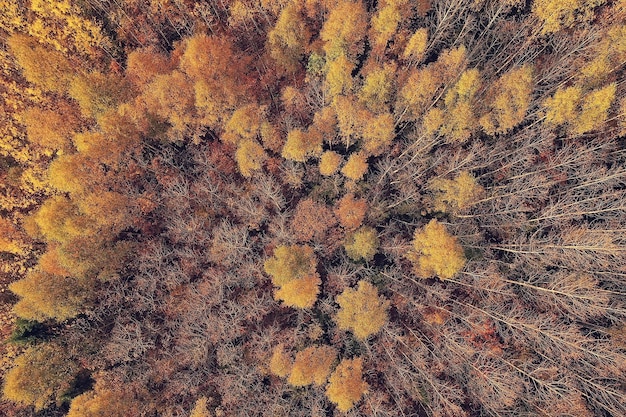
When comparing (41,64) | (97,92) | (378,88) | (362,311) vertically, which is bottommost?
(362,311)

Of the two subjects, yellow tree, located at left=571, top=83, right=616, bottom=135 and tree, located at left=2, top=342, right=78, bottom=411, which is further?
tree, located at left=2, top=342, right=78, bottom=411

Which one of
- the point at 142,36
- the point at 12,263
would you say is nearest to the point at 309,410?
the point at 12,263

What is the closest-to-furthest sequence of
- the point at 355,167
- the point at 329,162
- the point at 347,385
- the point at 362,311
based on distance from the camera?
1. the point at 362,311
2. the point at 347,385
3. the point at 329,162
4. the point at 355,167

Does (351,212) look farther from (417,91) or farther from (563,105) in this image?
(563,105)

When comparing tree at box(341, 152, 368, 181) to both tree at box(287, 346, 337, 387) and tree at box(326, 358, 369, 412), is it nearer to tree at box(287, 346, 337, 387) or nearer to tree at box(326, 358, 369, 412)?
tree at box(287, 346, 337, 387)

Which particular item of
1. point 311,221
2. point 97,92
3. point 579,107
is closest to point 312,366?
point 311,221

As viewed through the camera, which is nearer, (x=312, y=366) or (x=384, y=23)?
(x=312, y=366)

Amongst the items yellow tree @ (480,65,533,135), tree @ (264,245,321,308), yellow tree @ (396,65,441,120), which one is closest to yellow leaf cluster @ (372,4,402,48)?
yellow tree @ (396,65,441,120)
